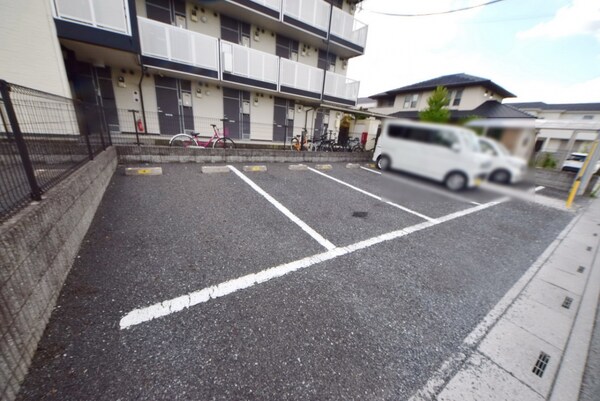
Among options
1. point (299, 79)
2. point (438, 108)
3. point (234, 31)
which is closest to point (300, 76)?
point (299, 79)

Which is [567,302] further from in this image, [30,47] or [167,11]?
[167,11]

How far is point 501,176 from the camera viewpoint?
0.41 metres

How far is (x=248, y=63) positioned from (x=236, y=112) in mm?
2220

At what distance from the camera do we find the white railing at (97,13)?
220 inches

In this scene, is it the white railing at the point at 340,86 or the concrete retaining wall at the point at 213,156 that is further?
the white railing at the point at 340,86

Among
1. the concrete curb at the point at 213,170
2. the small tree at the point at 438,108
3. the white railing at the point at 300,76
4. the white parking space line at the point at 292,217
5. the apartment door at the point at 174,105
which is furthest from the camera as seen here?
the white railing at the point at 300,76

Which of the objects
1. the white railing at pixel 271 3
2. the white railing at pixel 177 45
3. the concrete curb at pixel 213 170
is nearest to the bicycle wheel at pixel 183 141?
the concrete curb at pixel 213 170

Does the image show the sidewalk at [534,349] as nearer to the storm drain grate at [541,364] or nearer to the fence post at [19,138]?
the storm drain grate at [541,364]

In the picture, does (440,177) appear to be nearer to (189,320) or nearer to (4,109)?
(189,320)

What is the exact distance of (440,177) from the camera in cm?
54

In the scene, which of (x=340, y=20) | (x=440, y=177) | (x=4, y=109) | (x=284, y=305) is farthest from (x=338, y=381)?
(x=340, y=20)

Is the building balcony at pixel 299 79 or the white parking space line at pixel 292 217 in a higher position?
the building balcony at pixel 299 79

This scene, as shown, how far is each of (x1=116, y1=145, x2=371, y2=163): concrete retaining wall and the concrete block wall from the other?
4369 millimetres

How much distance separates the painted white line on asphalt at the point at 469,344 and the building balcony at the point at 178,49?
10284 mm
